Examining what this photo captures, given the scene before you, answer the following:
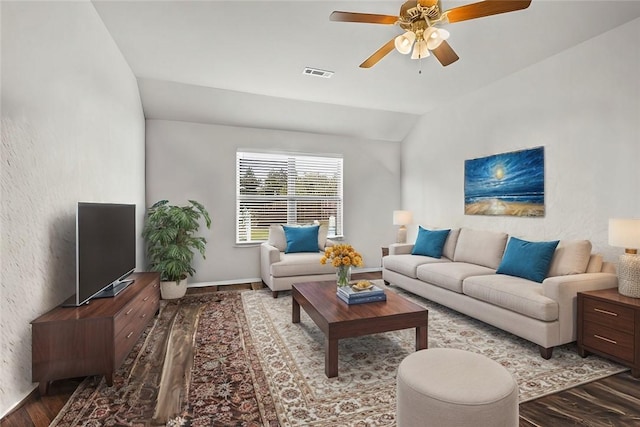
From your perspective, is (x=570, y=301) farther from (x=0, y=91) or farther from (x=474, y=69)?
(x=0, y=91)

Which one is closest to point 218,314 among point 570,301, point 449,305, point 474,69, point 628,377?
point 449,305

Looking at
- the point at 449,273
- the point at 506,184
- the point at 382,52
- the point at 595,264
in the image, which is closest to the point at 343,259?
the point at 449,273

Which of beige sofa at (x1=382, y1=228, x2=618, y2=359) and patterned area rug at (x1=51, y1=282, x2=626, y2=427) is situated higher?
beige sofa at (x1=382, y1=228, x2=618, y2=359)

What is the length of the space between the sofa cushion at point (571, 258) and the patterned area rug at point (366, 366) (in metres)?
0.70

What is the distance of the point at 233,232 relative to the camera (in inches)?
205

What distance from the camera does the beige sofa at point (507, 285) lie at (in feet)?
8.43

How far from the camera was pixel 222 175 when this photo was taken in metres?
5.15

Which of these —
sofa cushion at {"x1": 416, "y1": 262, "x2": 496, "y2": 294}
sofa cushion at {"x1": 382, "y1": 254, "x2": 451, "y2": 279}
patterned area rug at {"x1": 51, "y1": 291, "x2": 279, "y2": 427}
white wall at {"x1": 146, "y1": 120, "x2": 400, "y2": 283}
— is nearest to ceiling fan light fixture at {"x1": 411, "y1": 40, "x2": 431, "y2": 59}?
sofa cushion at {"x1": 416, "y1": 262, "x2": 496, "y2": 294}

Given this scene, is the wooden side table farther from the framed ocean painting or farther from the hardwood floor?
the framed ocean painting

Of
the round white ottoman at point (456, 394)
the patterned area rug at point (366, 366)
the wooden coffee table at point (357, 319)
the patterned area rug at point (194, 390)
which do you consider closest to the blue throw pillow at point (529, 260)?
the patterned area rug at point (366, 366)

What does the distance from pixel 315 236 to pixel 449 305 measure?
216cm

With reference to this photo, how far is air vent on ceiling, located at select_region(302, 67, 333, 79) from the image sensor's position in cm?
383

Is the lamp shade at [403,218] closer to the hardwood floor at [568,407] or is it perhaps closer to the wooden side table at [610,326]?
the wooden side table at [610,326]

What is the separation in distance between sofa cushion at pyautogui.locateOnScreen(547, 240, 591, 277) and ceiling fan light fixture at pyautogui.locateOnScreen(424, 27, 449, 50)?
7.63 feet
